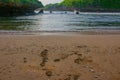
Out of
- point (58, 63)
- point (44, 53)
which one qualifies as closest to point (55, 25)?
point (44, 53)

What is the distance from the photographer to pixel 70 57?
806cm

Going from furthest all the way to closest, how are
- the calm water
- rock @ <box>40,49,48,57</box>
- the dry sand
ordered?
the calm water < rock @ <box>40,49,48,57</box> < the dry sand

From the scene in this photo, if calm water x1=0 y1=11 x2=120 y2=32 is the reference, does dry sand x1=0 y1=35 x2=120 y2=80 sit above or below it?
→ above

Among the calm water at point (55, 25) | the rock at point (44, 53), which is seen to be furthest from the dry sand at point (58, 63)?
the calm water at point (55, 25)

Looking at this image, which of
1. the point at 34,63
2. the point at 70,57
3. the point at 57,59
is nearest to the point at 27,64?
the point at 34,63

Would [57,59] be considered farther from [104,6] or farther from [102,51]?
[104,6]

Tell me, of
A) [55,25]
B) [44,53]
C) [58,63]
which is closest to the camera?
[58,63]

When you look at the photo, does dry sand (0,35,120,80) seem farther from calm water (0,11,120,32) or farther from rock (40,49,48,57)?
calm water (0,11,120,32)

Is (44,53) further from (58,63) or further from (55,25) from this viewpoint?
(55,25)

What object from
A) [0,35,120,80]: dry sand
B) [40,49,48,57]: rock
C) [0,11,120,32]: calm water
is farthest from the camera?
[0,11,120,32]: calm water

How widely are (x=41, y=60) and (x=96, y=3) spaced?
422ft

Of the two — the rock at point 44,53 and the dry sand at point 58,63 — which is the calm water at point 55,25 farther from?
the dry sand at point 58,63

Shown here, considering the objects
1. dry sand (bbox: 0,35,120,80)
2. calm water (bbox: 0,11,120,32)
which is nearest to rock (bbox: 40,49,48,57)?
dry sand (bbox: 0,35,120,80)

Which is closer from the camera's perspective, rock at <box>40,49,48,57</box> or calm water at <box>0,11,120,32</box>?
rock at <box>40,49,48,57</box>
